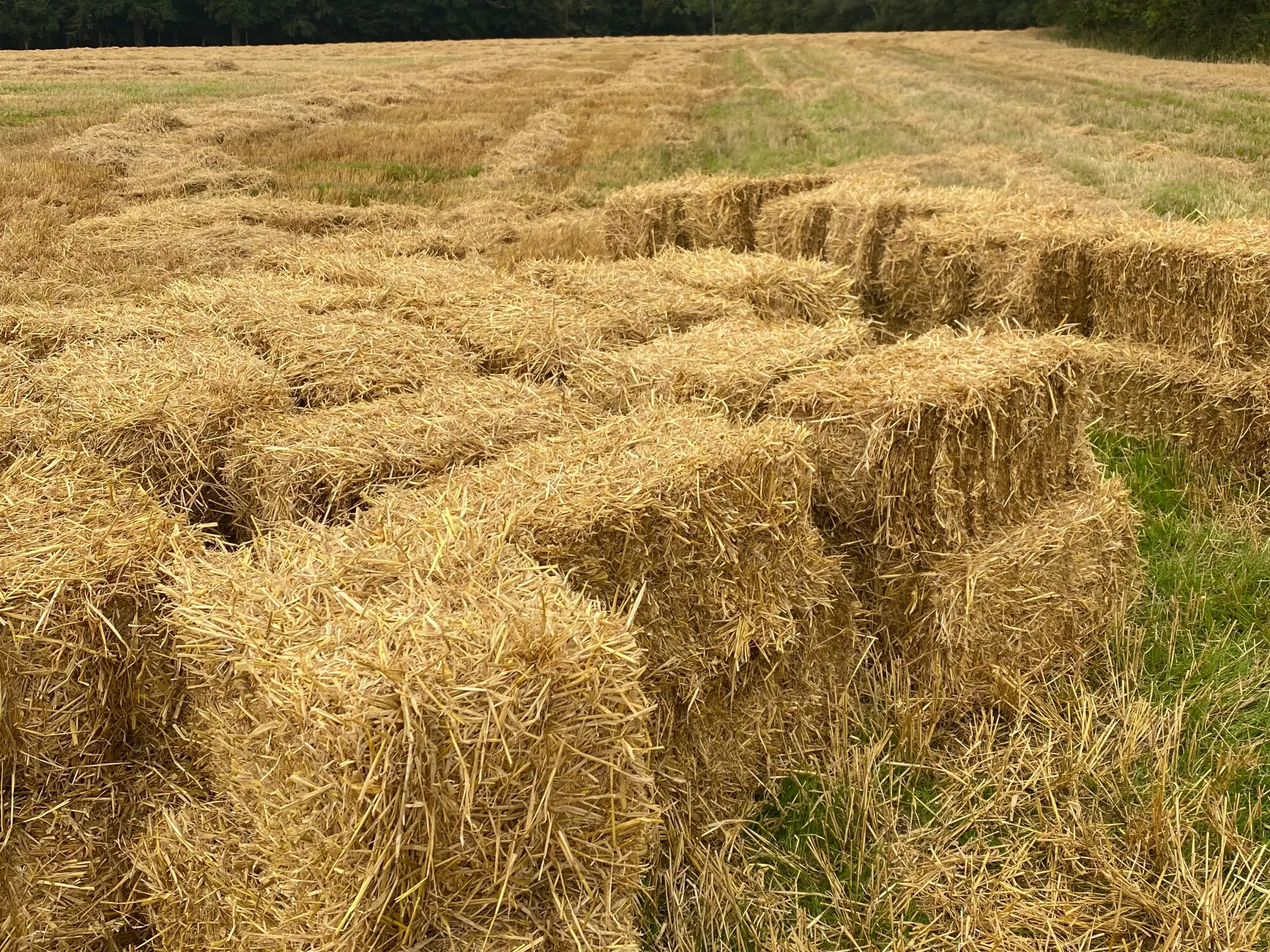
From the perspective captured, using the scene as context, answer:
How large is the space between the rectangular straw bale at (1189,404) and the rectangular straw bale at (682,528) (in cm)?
279

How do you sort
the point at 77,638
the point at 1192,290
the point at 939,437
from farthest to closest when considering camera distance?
the point at 1192,290, the point at 939,437, the point at 77,638

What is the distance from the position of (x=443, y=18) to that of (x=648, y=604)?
69665 millimetres

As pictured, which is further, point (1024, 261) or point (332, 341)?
point (1024, 261)

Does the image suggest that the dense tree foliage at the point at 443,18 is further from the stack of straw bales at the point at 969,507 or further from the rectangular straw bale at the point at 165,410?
the stack of straw bales at the point at 969,507

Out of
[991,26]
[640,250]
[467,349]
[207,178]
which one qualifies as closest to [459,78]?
[207,178]

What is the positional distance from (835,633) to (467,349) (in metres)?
2.18

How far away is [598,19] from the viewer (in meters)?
73.2

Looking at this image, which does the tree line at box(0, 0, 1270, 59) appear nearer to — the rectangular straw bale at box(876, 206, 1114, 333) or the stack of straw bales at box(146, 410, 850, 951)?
the rectangular straw bale at box(876, 206, 1114, 333)

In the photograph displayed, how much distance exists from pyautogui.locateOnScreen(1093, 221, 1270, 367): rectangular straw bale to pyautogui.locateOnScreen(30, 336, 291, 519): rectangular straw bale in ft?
15.9

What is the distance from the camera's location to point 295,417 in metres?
3.62

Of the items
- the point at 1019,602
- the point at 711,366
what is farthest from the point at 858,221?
the point at 1019,602

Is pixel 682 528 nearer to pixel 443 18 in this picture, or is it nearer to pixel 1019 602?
pixel 1019 602

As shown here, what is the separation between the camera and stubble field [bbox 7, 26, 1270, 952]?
6.76 feet

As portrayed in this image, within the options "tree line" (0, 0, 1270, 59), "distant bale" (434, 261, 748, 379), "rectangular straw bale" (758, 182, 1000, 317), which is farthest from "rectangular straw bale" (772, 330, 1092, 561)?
"tree line" (0, 0, 1270, 59)
